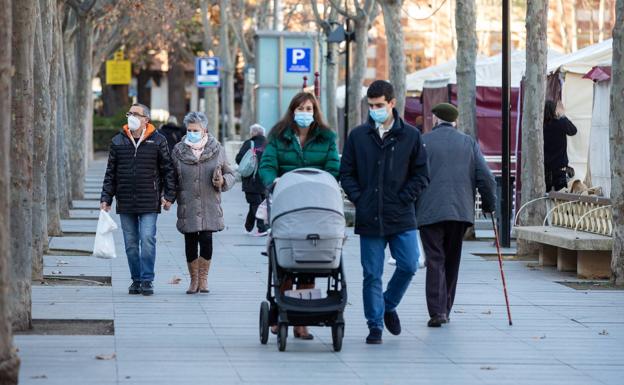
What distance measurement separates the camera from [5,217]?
26.9 feet

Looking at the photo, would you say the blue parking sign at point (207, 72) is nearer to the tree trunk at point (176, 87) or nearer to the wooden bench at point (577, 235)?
the wooden bench at point (577, 235)

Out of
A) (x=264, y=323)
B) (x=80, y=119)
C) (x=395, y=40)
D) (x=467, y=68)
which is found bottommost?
(x=264, y=323)

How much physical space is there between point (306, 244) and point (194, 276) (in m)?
3.96

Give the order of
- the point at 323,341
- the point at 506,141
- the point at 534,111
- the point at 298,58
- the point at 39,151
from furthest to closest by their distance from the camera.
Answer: the point at 298,58 < the point at 506,141 < the point at 534,111 < the point at 39,151 < the point at 323,341

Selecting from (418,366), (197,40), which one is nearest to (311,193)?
(418,366)

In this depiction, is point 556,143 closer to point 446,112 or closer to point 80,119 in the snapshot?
point 446,112

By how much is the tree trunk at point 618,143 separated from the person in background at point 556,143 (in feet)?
19.6

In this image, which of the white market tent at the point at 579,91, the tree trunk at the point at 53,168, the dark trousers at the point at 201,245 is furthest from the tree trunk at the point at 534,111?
the dark trousers at the point at 201,245

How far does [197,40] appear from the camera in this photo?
7431 cm

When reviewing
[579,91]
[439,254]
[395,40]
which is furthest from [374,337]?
[395,40]

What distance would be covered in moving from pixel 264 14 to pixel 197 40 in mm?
16005

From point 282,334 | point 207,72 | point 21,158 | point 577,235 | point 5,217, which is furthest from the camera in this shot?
point 207,72

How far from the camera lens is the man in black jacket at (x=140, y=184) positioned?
534 inches

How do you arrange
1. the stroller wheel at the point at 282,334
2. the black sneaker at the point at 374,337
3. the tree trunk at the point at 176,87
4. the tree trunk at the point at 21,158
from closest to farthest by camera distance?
the stroller wheel at the point at 282,334 < the black sneaker at the point at 374,337 < the tree trunk at the point at 21,158 < the tree trunk at the point at 176,87
